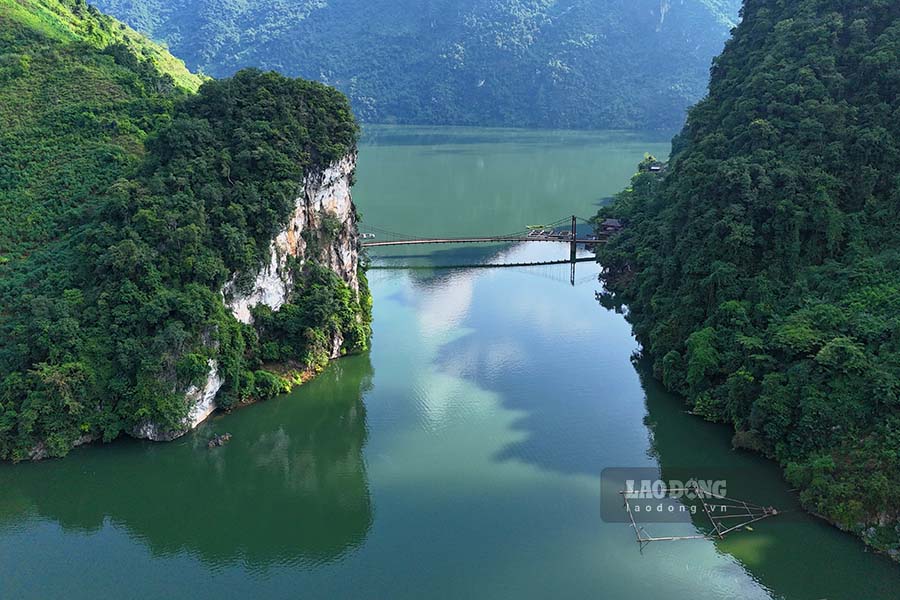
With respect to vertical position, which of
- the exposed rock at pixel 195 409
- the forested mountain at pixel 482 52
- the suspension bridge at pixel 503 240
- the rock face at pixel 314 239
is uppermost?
the forested mountain at pixel 482 52

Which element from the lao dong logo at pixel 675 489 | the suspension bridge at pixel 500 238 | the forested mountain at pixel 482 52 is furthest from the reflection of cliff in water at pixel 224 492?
the forested mountain at pixel 482 52

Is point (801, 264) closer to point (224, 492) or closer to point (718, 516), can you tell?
point (718, 516)

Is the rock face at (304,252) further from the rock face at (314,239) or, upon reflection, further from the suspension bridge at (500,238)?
the suspension bridge at (500,238)

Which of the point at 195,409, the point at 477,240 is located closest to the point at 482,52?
the point at 477,240

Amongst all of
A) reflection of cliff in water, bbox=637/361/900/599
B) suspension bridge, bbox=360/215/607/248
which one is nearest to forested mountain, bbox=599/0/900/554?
reflection of cliff in water, bbox=637/361/900/599

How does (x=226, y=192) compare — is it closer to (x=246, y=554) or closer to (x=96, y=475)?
(x=96, y=475)
